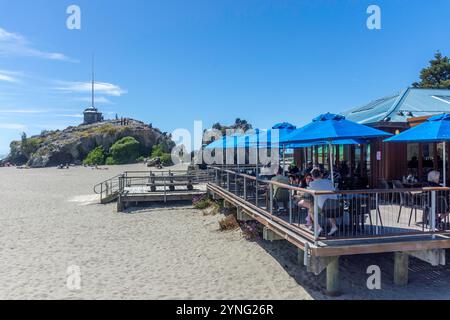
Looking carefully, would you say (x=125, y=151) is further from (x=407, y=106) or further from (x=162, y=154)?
(x=407, y=106)

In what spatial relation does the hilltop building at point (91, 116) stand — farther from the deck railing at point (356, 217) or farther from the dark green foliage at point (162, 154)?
the deck railing at point (356, 217)

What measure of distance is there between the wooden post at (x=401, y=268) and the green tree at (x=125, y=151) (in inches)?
2270

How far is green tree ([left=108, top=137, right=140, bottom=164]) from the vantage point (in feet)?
204

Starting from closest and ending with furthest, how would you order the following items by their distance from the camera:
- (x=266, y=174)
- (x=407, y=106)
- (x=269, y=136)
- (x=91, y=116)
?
(x=269, y=136) → (x=407, y=106) → (x=266, y=174) → (x=91, y=116)

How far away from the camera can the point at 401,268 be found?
24.7 ft

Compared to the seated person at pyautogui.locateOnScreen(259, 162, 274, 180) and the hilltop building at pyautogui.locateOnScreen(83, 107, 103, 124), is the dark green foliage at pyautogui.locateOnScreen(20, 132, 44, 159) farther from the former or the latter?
the seated person at pyautogui.locateOnScreen(259, 162, 274, 180)

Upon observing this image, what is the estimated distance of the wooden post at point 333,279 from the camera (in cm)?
699

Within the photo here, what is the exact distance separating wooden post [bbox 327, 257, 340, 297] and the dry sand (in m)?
0.19

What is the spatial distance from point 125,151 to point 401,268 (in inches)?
2338

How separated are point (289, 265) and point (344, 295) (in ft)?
7.12

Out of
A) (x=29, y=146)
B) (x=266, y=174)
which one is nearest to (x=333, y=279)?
(x=266, y=174)

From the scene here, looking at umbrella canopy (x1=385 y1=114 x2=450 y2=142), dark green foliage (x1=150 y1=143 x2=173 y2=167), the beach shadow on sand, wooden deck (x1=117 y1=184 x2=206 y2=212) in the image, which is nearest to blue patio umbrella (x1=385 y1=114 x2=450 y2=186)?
umbrella canopy (x1=385 y1=114 x2=450 y2=142)
